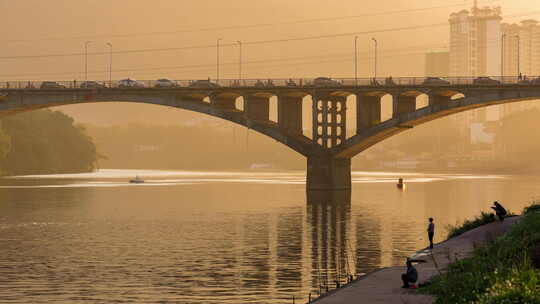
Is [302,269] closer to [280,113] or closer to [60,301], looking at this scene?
[60,301]

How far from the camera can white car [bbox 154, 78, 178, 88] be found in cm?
12962

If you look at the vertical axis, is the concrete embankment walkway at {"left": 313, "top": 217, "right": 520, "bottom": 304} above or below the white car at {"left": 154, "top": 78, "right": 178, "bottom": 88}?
below

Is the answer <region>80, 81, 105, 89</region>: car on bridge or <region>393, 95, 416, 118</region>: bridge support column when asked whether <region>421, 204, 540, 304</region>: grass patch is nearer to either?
<region>393, 95, 416, 118</region>: bridge support column

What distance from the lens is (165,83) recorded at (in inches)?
5157

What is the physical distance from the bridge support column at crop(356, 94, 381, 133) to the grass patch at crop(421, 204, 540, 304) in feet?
265

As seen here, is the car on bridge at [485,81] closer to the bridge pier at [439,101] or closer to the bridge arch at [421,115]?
the bridge arch at [421,115]

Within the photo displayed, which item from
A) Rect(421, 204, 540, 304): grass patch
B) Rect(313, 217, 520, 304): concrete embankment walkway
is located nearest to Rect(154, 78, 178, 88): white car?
Rect(313, 217, 520, 304): concrete embankment walkway

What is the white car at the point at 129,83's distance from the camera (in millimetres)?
132500

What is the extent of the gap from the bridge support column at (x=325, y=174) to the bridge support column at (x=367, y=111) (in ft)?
18.6

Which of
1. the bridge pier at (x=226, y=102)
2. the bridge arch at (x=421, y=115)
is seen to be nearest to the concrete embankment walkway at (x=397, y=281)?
the bridge arch at (x=421, y=115)

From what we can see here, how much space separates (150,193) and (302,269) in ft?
278

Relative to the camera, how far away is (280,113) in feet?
404

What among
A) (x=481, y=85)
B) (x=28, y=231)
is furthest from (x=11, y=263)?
(x=481, y=85)

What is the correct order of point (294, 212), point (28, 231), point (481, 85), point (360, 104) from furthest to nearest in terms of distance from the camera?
point (360, 104)
point (481, 85)
point (294, 212)
point (28, 231)
